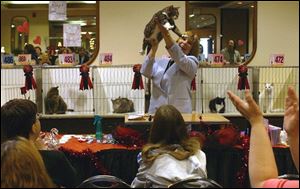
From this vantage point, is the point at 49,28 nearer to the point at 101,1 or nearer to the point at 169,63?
the point at 101,1

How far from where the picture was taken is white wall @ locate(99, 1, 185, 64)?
5602 millimetres

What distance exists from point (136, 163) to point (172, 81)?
2.39 ft

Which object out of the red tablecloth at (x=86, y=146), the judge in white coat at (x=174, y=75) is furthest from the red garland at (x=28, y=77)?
the judge in white coat at (x=174, y=75)

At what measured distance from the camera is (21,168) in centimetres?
139

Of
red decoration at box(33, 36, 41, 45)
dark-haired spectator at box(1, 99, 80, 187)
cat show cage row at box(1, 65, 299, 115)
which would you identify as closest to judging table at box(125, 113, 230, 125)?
dark-haired spectator at box(1, 99, 80, 187)

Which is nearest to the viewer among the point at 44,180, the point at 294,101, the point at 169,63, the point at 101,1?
the point at 44,180

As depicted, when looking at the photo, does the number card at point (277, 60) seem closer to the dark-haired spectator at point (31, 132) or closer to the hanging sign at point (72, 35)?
the hanging sign at point (72, 35)

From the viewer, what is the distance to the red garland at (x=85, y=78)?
4.85m

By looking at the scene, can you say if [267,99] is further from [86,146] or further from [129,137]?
[86,146]

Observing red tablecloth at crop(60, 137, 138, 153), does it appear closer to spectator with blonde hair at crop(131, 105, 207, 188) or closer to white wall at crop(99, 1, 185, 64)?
spectator with blonde hair at crop(131, 105, 207, 188)

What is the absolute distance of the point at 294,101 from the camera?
167 cm

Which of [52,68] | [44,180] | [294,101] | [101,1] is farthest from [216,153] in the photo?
[101,1]

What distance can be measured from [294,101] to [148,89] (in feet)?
11.8

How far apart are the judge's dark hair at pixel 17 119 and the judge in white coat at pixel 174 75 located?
1354 millimetres
